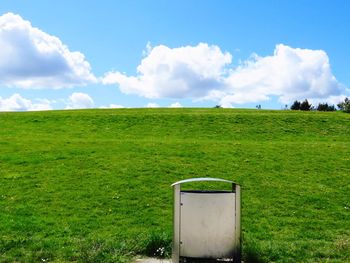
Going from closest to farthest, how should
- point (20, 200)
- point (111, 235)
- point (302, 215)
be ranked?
1. point (111, 235)
2. point (302, 215)
3. point (20, 200)

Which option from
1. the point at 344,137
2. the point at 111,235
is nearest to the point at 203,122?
the point at 344,137

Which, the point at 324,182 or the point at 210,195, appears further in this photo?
the point at 324,182

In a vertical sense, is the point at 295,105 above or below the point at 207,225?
above

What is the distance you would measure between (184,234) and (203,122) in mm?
30436

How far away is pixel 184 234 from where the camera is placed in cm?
726

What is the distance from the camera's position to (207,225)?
283 inches

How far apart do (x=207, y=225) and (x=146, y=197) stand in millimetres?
6150

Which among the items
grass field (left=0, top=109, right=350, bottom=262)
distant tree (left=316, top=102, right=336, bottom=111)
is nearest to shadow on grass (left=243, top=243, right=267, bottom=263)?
grass field (left=0, top=109, right=350, bottom=262)

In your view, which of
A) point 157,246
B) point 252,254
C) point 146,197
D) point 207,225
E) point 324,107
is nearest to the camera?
point 207,225

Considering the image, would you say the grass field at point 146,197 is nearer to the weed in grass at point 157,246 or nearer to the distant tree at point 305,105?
the weed in grass at point 157,246

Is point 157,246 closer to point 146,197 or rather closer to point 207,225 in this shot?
point 207,225

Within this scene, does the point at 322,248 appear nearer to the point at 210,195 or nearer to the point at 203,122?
the point at 210,195

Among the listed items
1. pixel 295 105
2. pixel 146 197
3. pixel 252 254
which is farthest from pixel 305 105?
pixel 252 254

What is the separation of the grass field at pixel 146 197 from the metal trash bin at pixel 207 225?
26.8 inches
